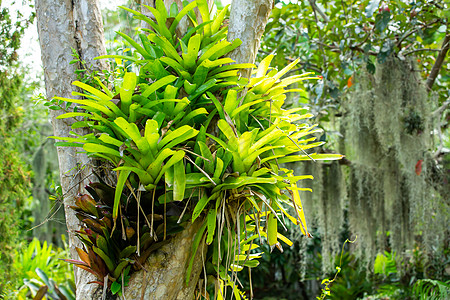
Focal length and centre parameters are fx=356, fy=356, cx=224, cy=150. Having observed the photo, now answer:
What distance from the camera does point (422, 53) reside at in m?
2.60

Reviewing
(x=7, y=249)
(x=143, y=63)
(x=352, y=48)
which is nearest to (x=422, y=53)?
(x=352, y=48)

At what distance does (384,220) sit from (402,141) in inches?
26.2

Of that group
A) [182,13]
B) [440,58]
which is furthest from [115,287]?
[440,58]

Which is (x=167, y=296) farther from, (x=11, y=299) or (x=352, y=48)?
(x=352, y=48)

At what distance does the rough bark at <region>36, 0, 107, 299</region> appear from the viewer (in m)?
0.98

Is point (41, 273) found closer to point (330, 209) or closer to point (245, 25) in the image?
point (330, 209)

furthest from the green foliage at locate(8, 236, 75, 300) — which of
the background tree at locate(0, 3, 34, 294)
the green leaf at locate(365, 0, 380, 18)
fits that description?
the green leaf at locate(365, 0, 380, 18)

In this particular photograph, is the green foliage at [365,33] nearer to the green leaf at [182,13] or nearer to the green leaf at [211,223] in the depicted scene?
the green leaf at [182,13]

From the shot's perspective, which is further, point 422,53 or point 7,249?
point 422,53

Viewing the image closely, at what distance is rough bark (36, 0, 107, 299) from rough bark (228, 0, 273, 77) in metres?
0.40

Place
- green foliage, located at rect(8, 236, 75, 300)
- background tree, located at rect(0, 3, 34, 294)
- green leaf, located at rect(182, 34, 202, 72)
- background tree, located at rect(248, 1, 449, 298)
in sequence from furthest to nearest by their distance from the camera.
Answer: green foliage, located at rect(8, 236, 75, 300), background tree, located at rect(248, 1, 449, 298), background tree, located at rect(0, 3, 34, 294), green leaf, located at rect(182, 34, 202, 72)

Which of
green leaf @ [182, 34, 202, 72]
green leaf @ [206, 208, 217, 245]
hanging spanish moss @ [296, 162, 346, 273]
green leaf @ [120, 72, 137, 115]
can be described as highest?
green leaf @ [182, 34, 202, 72]

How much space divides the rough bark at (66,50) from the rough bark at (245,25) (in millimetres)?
403

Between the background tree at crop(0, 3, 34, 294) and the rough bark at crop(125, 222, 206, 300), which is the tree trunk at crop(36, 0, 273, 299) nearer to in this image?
the rough bark at crop(125, 222, 206, 300)
